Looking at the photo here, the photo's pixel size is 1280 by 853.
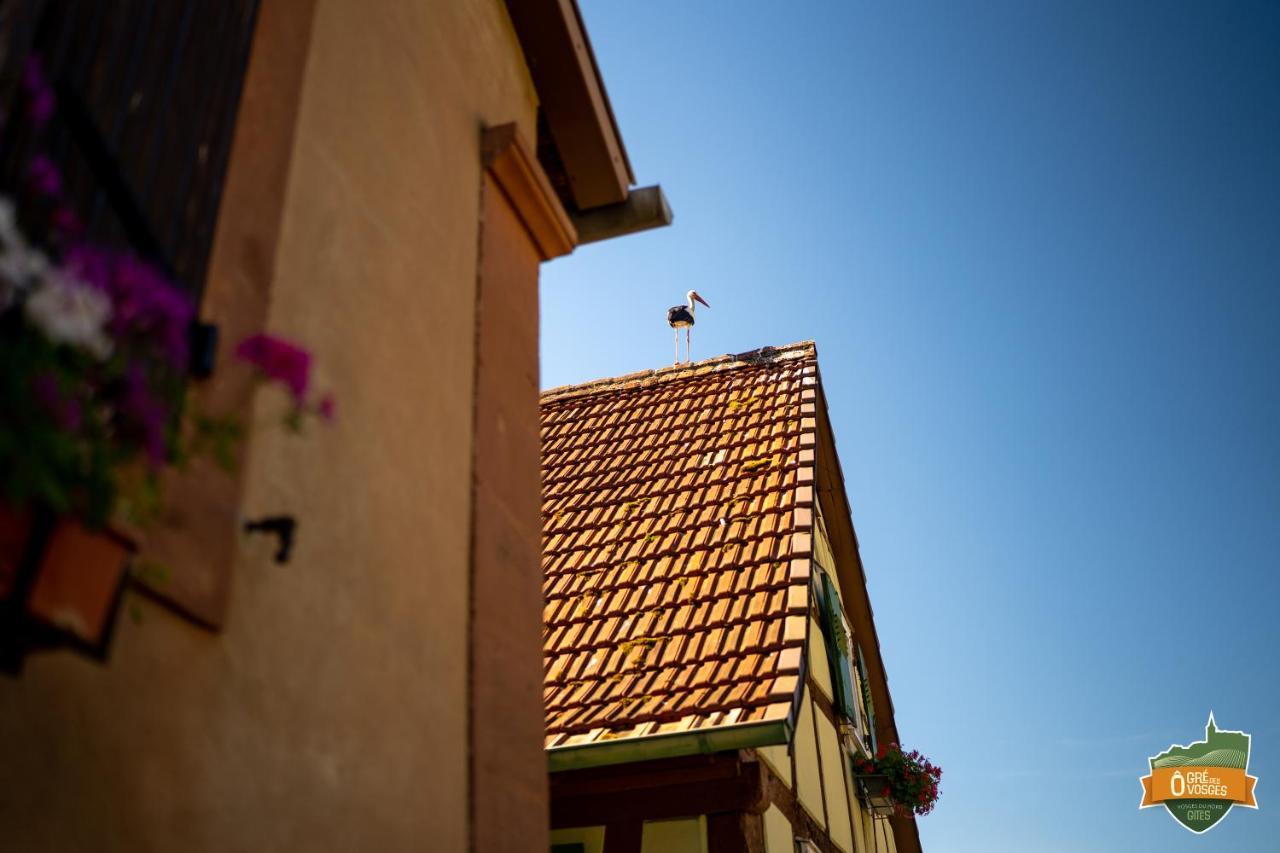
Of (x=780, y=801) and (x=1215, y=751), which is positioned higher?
(x=1215, y=751)

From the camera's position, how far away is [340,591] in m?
2.32

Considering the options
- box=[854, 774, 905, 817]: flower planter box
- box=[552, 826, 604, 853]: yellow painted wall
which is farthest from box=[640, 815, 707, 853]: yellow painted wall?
box=[854, 774, 905, 817]: flower planter box

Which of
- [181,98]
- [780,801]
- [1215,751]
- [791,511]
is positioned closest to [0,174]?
[181,98]

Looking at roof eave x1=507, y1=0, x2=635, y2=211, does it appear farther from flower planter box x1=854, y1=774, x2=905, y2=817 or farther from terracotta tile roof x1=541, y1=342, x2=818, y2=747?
flower planter box x1=854, y1=774, x2=905, y2=817

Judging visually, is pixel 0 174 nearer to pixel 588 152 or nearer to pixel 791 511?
pixel 588 152

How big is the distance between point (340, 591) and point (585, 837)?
3466mm

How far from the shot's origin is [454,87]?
11.7 ft

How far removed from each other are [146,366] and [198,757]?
2.27 feet

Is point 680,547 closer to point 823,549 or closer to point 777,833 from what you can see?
point 777,833

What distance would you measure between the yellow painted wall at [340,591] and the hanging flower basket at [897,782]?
18.3 ft

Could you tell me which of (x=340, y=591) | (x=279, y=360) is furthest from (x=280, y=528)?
(x=279, y=360)

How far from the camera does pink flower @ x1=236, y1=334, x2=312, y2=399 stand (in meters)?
1.57

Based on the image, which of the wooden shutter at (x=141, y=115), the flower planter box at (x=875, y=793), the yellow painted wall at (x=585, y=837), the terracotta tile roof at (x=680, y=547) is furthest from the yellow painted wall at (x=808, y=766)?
the wooden shutter at (x=141, y=115)

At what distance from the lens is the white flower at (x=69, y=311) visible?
1275mm
